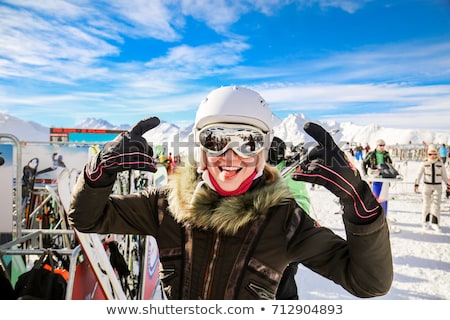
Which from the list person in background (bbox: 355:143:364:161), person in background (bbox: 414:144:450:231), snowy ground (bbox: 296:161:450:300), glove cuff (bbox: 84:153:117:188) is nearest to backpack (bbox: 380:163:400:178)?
person in background (bbox: 414:144:450:231)

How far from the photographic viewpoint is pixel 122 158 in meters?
0.98

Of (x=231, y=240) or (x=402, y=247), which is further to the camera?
(x=402, y=247)

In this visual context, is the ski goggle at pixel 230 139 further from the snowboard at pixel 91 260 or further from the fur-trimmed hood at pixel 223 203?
the snowboard at pixel 91 260

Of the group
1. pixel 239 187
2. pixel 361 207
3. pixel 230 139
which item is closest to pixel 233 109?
pixel 230 139

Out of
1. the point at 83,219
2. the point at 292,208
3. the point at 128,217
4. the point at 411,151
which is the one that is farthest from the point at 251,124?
the point at 411,151

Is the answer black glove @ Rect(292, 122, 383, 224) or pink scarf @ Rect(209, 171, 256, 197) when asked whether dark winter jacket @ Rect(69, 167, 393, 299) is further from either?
black glove @ Rect(292, 122, 383, 224)

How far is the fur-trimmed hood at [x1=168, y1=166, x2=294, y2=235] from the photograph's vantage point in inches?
39.1

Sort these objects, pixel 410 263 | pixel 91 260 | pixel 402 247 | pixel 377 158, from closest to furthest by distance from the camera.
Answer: pixel 91 260 → pixel 410 263 → pixel 402 247 → pixel 377 158

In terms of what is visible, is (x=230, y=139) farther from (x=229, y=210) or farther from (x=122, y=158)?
(x=122, y=158)

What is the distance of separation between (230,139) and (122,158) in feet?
1.21

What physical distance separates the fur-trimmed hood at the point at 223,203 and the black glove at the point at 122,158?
0.48 feet

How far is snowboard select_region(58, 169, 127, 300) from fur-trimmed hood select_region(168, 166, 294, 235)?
2.42 ft

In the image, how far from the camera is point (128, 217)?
1.10 m
